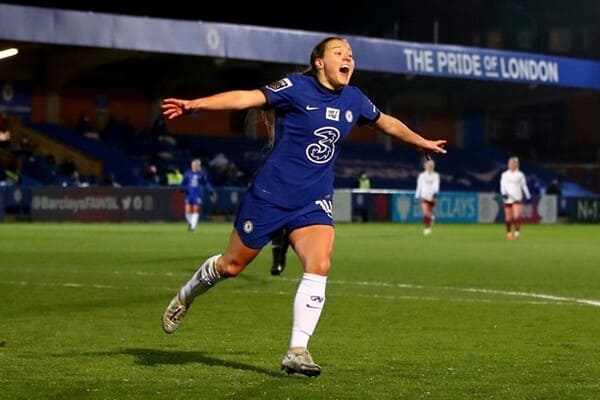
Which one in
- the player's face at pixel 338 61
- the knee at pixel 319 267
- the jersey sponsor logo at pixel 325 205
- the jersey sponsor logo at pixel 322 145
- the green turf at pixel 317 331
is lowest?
the green turf at pixel 317 331

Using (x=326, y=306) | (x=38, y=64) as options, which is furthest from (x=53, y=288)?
(x=38, y=64)

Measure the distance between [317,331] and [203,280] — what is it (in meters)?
2.51

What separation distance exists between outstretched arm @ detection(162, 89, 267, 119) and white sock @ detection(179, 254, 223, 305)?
1242 mm

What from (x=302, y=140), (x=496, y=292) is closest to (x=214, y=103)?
(x=302, y=140)

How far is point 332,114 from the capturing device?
349 inches

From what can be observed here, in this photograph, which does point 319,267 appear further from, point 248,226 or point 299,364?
point 299,364

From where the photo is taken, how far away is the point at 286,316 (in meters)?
13.2

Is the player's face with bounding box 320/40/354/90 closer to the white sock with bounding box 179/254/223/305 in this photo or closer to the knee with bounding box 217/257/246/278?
the knee with bounding box 217/257/246/278

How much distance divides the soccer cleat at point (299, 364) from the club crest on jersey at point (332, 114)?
147 centimetres

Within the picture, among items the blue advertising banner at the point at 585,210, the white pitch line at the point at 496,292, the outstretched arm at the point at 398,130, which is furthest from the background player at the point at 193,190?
the outstretched arm at the point at 398,130

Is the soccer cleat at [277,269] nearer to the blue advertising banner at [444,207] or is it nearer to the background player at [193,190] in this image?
the background player at [193,190]

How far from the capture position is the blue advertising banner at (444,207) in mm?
52125

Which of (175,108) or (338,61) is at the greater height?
(338,61)

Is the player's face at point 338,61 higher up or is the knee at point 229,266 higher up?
the player's face at point 338,61
